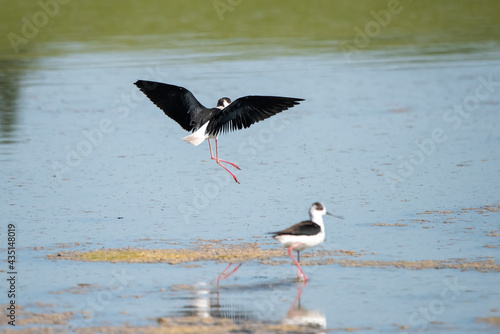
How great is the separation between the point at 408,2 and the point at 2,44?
1495 cm

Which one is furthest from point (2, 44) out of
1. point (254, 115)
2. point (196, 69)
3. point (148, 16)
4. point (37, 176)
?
point (254, 115)

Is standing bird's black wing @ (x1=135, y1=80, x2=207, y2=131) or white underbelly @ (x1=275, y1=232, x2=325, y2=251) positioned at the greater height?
standing bird's black wing @ (x1=135, y1=80, x2=207, y2=131)

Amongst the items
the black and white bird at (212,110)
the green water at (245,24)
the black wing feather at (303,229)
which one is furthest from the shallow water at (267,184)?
the green water at (245,24)

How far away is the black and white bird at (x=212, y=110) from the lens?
976cm

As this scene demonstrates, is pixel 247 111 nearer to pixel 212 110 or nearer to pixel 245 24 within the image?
pixel 212 110

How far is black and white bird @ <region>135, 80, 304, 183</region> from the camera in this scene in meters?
9.76

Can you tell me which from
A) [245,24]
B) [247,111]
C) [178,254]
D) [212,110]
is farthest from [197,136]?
[245,24]

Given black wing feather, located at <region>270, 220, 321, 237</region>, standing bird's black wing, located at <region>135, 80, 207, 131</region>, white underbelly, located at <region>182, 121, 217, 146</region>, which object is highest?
standing bird's black wing, located at <region>135, 80, 207, 131</region>

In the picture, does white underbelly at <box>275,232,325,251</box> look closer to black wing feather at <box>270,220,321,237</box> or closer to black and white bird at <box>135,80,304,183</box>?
black wing feather at <box>270,220,321,237</box>

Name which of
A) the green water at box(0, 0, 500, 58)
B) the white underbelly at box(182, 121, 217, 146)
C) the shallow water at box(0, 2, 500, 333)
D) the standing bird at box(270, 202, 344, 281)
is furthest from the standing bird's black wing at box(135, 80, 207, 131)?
the green water at box(0, 0, 500, 58)

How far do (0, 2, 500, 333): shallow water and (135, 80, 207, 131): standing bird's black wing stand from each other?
3.09 ft

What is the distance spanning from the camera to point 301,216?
31.4ft

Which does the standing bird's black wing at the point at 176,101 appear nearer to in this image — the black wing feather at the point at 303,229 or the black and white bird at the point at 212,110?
the black and white bird at the point at 212,110

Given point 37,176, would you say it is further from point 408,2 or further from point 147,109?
point 408,2
